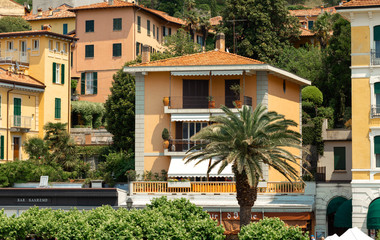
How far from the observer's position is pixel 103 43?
8031 cm

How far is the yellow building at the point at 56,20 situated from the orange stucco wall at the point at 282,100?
128ft

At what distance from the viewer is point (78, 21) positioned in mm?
81750

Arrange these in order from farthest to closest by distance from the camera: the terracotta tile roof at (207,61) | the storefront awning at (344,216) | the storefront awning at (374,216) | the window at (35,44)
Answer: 1. the window at (35,44)
2. the terracotta tile roof at (207,61)
3. the storefront awning at (344,216)
4. the storefront awning at (374,216)

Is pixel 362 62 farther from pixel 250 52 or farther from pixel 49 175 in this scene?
pixel 250 52

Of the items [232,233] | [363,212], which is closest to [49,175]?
[232,233]

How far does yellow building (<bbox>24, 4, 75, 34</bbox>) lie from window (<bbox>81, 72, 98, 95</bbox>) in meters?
10.7

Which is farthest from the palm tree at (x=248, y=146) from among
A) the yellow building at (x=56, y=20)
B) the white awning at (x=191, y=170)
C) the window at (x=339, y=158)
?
the yellow building at (x=56, y=20)

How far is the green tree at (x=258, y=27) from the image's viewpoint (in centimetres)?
7512

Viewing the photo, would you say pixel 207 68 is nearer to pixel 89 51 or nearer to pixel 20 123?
pixel 20 123

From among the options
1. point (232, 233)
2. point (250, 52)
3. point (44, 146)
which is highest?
point (250, 52)

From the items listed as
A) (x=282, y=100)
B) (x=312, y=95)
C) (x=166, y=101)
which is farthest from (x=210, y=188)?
(x=312, y=95)

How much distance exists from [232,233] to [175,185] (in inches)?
189

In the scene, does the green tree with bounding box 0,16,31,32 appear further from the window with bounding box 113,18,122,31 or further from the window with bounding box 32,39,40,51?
the window with bounding box 32,39,40,51

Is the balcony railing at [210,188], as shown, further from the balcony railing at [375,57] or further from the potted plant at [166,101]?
the balcony railing at [375,57]
